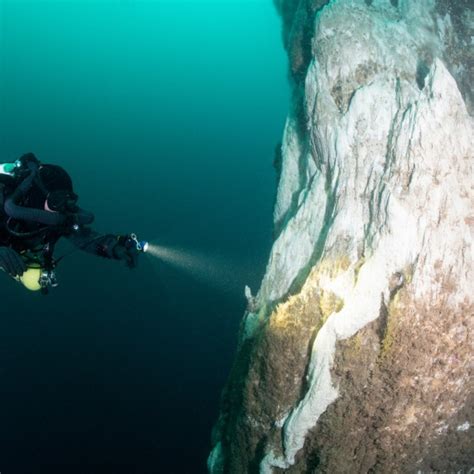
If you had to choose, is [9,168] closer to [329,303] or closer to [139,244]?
[139,244]

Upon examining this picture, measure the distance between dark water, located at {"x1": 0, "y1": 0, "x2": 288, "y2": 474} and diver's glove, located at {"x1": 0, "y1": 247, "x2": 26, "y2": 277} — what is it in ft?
51.8

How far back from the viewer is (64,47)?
452 feet

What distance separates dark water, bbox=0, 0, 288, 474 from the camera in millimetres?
19188

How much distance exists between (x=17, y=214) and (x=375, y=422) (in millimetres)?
5394

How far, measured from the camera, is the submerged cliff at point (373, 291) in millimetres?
4754

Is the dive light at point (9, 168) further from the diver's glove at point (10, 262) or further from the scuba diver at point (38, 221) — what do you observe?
the diver's glove at point (10, 262)

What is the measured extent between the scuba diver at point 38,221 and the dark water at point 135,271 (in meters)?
15.7

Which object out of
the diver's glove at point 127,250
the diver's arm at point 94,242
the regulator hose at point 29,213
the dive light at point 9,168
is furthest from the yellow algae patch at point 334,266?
the dive light at point 9,168

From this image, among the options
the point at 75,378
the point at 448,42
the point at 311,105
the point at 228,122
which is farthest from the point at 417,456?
the point at 228,122

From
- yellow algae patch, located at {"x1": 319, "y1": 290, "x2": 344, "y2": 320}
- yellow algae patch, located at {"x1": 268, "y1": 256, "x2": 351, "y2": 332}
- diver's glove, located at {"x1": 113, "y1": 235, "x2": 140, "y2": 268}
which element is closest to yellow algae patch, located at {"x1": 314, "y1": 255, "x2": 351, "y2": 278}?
yellow algae patch, located at {"x1": 268, "y1": 256, "x2": 351, "y2": 332}

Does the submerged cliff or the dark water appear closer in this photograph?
the submerged cliff

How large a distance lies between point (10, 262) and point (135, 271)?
30.7 metres

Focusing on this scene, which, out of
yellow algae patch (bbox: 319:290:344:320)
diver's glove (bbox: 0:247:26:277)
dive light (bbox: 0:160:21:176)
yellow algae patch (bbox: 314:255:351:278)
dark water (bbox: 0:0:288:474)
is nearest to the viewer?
diver's glove (bbox: 0:247:26:277)

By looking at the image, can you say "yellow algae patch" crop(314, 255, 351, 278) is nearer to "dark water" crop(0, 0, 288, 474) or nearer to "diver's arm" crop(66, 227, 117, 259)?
"diver's arm" crop(66, 227, 117, 259)
